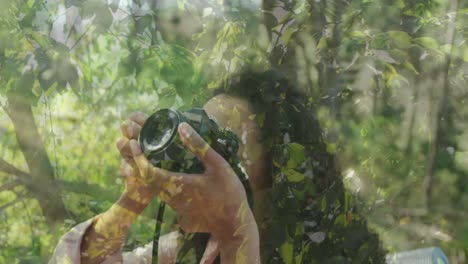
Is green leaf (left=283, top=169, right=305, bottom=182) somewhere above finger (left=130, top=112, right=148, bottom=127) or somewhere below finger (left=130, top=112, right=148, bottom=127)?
Answer: below

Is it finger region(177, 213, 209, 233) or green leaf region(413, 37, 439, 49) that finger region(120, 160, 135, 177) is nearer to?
finger region(177, 213, 209, 233)

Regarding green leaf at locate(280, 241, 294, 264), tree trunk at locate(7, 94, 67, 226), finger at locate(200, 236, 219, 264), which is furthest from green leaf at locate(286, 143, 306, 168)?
tree trunk at locate(7, 94, 67, 226)

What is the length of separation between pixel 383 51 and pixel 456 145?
9.3 inches

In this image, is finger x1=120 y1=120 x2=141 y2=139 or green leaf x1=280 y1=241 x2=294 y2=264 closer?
finger x1=120 y1=120 x2=141 y2=139

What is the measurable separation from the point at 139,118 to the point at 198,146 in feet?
0.31

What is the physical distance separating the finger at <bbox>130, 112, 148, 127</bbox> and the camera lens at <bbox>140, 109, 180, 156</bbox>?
0.08ft

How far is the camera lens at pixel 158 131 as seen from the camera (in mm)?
729

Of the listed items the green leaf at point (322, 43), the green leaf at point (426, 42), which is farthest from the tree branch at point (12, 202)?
the green leaf at point (426, 42)

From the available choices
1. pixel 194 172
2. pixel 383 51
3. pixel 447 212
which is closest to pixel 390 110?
pixel 383 51

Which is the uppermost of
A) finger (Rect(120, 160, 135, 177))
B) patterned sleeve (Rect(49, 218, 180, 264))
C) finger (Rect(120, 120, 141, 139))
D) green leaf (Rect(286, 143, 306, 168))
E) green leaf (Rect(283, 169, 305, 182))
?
finger (Rect(120, 120, 141, 139))

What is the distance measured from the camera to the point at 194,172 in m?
0.75

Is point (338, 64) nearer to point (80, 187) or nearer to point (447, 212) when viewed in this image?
point (447, 212)

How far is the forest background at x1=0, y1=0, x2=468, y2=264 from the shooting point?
754 millimetres

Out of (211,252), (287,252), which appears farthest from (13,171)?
(287,252)
